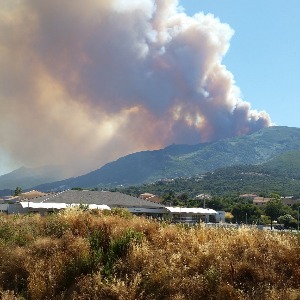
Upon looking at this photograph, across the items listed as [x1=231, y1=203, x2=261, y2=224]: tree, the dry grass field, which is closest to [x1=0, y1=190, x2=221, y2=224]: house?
[x1=231, y1=203, x2=261, y2=224]: tree

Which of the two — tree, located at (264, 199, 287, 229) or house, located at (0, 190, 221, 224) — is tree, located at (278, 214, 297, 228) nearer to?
house, located at (0, 190, 221, 224)

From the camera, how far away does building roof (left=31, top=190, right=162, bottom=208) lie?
69062mm

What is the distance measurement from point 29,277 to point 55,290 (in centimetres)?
91

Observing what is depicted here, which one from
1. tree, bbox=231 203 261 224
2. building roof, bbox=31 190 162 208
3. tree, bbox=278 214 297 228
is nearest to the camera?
tree, bbox=278 214 297 228

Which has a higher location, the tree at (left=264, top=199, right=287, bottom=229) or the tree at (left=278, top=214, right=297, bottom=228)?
the tree at (left=264, top=199, right=287, bottom=229)

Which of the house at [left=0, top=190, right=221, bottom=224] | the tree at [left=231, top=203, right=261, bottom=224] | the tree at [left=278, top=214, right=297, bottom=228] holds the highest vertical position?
the house at [left=0, top=190, right=221, bottom=224]

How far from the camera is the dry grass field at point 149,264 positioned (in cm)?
1014

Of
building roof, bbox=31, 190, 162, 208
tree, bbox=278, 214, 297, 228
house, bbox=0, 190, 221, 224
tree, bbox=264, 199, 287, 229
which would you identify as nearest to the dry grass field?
house, bbox=0, 190, 221, 224

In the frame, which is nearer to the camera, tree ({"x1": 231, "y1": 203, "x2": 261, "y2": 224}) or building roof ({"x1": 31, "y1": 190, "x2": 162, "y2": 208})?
building roof ({"x1": 31, "y1": 190, "x2": 162, "y2": 208})

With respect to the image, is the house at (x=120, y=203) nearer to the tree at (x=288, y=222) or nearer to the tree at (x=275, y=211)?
the tree at (x=288, y=222)

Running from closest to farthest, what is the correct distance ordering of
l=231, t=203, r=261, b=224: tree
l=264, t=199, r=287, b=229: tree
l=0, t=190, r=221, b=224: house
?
l=0, t=190, r=221, b=224: house < l=231, t=203, r=261, b=224: tree < l=264, t=199, r=287, b=229: tree

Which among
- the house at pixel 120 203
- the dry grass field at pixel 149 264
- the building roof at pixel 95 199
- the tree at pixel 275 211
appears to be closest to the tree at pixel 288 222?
the house at pixel 120 203

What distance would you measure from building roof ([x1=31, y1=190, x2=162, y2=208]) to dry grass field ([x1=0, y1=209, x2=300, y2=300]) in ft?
178

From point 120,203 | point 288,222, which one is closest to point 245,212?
point 288,222
